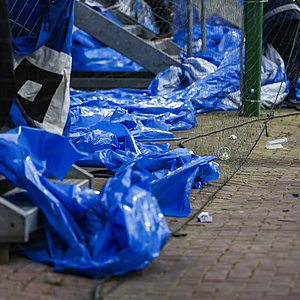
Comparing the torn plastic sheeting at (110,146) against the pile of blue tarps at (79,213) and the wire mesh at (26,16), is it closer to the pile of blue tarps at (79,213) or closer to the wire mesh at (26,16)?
the wire mesh at (26,16)

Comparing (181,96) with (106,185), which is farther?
(181,96)

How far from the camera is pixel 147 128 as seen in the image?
782 cm

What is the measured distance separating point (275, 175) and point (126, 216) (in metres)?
2.82

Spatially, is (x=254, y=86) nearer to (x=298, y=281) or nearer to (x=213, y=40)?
(x=213, y=40)

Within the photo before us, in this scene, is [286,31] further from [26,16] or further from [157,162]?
[26,16]

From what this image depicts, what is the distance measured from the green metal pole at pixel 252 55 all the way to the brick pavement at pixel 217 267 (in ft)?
14.1

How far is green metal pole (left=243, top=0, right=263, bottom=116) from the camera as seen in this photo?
8.91m

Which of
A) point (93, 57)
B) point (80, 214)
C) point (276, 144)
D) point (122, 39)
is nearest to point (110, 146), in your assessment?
point (276, 144)

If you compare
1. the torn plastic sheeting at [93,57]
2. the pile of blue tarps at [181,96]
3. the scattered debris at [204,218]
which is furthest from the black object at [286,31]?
the scattered debris at [204,218]

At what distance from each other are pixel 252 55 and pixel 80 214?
597 centimetres

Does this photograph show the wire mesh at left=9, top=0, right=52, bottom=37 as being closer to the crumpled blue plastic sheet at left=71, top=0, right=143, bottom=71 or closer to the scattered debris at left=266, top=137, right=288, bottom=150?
the scattered debris at left=266, top=137, right=288, bottom=150

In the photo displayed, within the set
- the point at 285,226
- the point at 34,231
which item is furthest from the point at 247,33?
the point at 34,231

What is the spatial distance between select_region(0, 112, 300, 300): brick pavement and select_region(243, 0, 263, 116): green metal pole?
430 centimetres

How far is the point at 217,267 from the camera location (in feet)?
11.6
